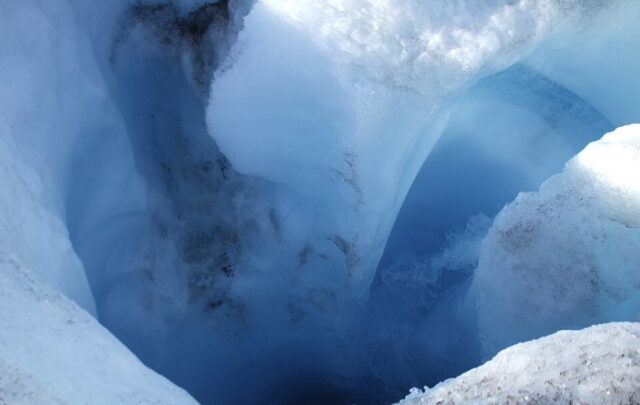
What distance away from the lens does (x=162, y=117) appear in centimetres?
156

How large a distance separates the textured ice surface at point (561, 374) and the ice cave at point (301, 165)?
56mm

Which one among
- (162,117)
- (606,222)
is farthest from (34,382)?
(606,222)

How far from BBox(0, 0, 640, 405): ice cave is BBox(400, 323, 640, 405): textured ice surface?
6 cm

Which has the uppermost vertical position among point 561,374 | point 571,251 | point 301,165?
point 301,165

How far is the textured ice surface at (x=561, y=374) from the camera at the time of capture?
0.69m

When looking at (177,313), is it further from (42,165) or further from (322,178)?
(42,165)

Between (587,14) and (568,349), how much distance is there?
1017 millimetres

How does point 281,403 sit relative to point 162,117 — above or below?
below

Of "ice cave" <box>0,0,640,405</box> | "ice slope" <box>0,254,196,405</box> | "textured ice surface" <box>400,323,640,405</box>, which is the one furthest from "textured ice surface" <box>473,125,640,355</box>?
"ice slope" <box>0,254,196,405</box>

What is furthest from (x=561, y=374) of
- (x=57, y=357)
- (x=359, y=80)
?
(x=359, y=80)

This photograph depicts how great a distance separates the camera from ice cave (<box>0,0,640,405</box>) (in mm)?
1229

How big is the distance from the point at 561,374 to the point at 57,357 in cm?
63

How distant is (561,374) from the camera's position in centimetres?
73

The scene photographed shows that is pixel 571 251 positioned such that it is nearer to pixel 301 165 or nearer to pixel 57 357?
pixel 301 165
